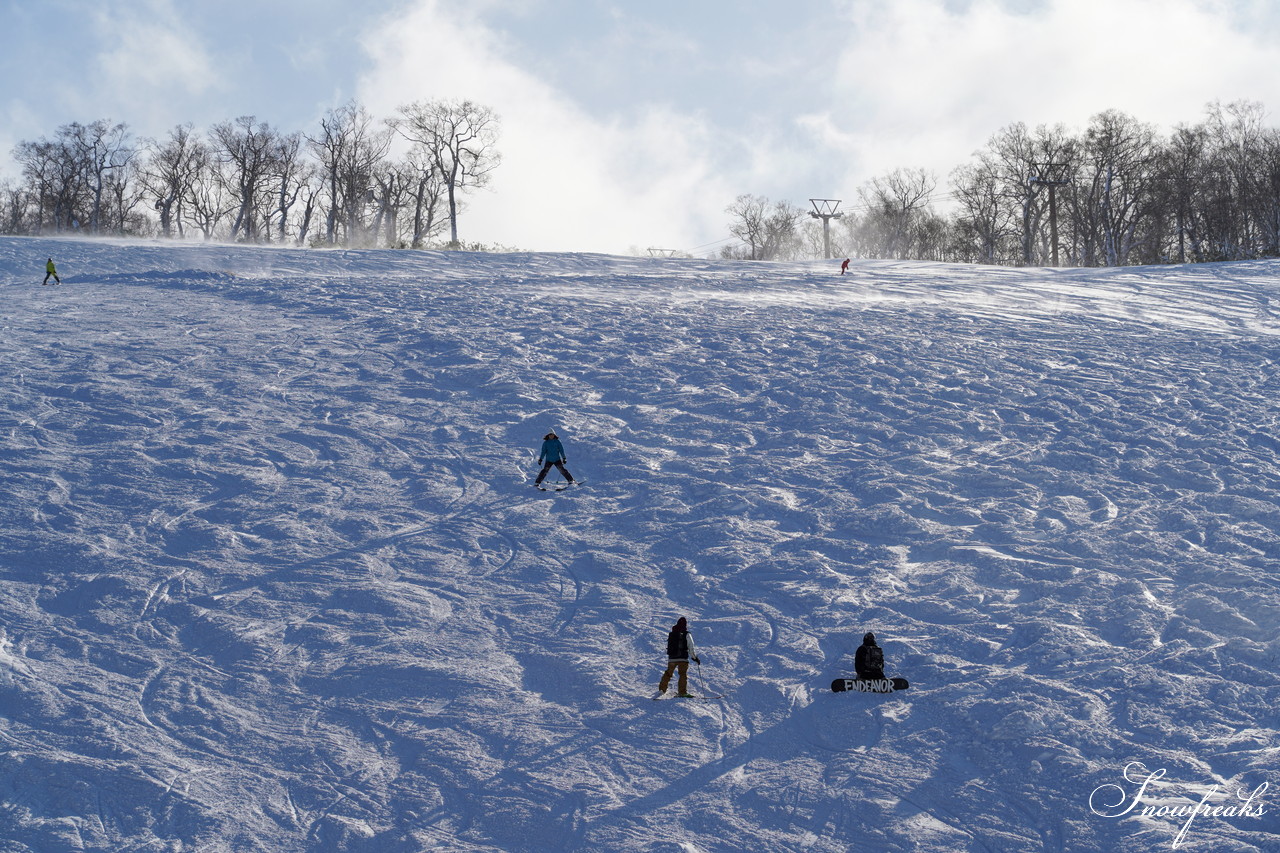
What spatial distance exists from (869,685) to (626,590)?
3009mm

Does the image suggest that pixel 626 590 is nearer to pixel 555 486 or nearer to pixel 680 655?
pixel 680 655

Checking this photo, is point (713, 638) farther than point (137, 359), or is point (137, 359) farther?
point (137, 359)

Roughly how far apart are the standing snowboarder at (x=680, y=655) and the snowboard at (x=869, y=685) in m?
1.34

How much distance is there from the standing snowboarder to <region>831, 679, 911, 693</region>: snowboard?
134cm

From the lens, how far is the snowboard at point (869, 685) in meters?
8.70

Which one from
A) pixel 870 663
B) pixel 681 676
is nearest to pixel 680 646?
pixel 681 676

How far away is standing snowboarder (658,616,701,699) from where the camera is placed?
28.0 feet

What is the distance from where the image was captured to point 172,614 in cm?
972

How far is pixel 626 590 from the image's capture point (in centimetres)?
1061

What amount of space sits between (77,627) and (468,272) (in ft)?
73.8

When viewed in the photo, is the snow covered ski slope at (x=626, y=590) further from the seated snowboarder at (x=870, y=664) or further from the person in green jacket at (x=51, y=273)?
the person in green jacket at (x=51, y=273)

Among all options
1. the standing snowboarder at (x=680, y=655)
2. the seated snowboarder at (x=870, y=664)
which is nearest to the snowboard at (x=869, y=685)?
the seated snowboarder at (x=870, y=664)

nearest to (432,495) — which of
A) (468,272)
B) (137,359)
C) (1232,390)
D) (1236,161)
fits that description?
(137,359)

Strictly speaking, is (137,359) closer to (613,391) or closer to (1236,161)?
(613,391)
